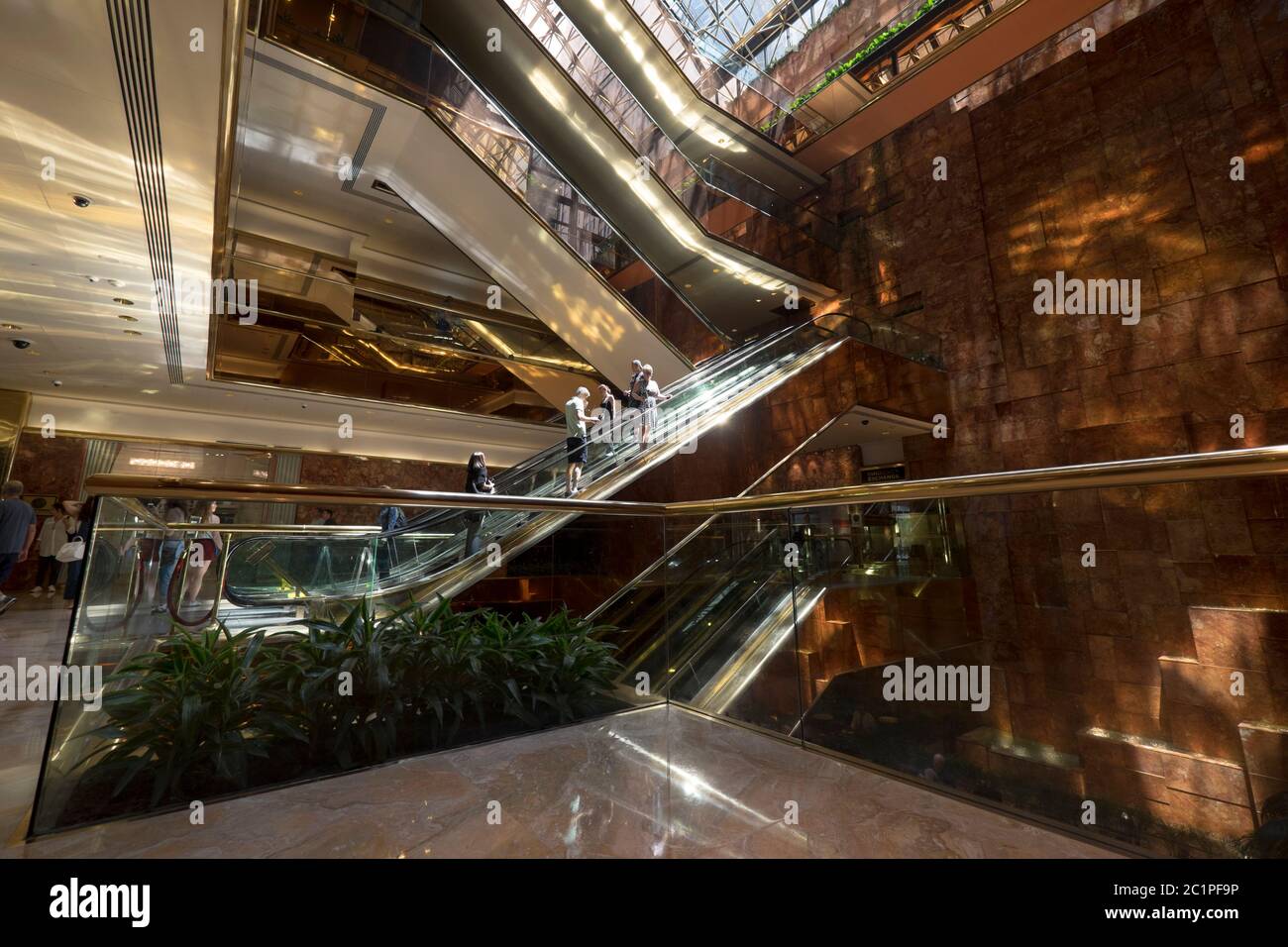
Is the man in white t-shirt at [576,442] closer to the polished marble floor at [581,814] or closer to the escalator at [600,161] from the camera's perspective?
the escalator at [600,161]

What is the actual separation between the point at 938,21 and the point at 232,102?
41.7 feet

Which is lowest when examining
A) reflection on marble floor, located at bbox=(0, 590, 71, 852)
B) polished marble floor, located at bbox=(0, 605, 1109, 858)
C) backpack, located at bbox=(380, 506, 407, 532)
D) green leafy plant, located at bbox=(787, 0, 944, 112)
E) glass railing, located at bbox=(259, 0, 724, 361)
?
polished marble floor, located at bbox=(0, 605, 1109, 858)

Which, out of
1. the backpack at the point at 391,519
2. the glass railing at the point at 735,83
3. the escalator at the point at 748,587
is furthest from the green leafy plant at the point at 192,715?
the glass railing at the point at 735,83

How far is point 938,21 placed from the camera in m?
11.3

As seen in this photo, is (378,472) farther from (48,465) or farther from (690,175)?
(690,175)

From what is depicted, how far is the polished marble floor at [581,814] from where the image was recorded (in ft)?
6.29

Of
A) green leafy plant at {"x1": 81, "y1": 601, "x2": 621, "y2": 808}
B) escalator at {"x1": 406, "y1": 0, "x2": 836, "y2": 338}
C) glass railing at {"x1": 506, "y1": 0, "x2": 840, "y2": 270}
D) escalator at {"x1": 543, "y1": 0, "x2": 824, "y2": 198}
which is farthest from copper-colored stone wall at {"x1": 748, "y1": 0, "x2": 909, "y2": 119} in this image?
green leafy plant at {"x1": 81, "y1": 601, "x2": 621, "y2": 808}

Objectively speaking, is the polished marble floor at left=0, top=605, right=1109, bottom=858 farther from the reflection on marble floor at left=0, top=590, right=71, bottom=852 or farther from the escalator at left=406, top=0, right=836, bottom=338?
the escalator at left=406, top=0, right=836, bottom=338

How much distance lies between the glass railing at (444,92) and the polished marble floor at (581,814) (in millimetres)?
7655

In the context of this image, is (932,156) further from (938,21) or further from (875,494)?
(875,494)

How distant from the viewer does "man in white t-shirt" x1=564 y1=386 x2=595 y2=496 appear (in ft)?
25.0

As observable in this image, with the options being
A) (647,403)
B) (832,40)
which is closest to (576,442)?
(647,403)

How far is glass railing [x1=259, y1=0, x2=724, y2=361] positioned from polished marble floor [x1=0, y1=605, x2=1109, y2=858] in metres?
7.66
